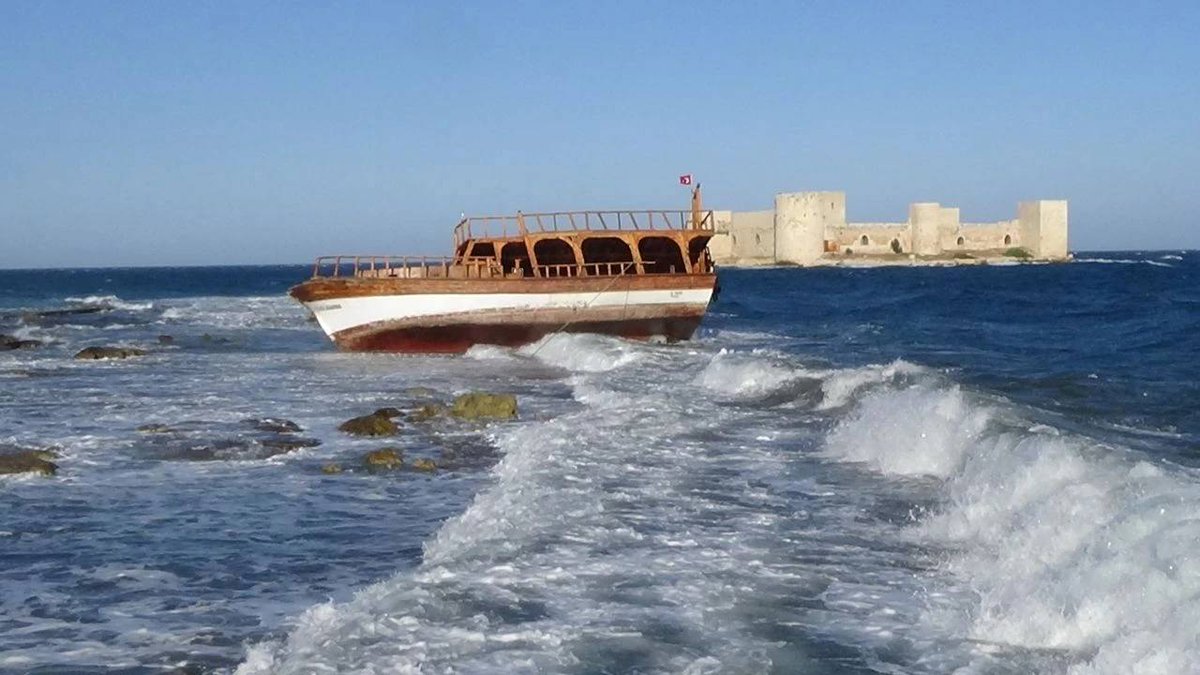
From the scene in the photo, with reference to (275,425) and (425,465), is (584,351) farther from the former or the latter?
(425,465)

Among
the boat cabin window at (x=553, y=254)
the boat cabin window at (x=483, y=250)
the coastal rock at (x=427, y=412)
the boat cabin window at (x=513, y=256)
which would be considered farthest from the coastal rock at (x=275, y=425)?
the boat cabin window at (x=553, y=254)

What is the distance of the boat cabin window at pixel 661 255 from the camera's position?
31.8 metres

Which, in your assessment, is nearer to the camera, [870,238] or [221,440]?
[221,440]

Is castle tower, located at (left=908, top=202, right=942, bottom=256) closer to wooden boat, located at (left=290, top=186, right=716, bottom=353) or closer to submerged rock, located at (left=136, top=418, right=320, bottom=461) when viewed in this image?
wooden boat, located at (left=290, top=186, right=716, bottom=353)

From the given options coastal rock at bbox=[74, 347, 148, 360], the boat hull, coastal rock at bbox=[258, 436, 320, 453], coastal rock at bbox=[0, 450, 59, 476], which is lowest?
coastal rock at bbox=[74, 347, 148, 360]

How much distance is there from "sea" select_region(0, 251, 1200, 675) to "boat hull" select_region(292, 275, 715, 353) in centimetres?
646

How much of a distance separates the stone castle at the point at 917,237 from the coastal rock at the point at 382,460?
91.1 metres

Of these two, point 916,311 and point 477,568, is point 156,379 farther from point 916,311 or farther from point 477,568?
point 916,311

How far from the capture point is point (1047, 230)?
10581 cm

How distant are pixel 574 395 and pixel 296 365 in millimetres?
8249

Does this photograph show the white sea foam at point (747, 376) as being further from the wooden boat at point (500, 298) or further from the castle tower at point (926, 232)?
the castle tower at point (926, 232)

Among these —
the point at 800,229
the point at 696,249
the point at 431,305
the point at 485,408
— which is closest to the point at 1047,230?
the point at 800,229

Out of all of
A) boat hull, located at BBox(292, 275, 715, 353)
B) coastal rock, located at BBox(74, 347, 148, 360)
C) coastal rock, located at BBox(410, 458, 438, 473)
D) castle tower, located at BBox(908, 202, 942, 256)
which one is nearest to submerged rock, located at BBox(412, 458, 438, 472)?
coastal rock, located at BBox(410, 458, 438, 473)

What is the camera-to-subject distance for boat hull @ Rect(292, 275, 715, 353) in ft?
88.0
